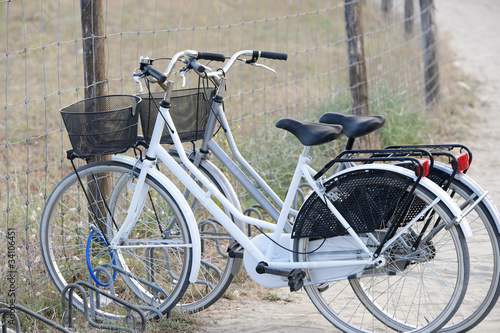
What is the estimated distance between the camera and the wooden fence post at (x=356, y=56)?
595 centimetres

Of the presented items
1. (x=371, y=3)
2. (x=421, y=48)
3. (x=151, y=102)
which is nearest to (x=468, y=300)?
(x=151, y=102)

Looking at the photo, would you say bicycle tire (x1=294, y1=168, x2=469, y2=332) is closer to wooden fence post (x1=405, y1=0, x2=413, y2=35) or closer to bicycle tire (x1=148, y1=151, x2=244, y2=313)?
bicycle tire (x1=148, y1=151, x2=244, y2=313)

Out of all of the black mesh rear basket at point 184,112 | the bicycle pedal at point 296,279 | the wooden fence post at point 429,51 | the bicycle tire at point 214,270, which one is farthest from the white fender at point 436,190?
the wooden fence post at point 429,51

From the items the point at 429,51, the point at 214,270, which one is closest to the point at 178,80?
the point at 429,51

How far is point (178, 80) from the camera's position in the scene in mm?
7738

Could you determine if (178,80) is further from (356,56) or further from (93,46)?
(93,46)

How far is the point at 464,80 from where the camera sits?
987 centimetres

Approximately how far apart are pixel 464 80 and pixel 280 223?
763cm

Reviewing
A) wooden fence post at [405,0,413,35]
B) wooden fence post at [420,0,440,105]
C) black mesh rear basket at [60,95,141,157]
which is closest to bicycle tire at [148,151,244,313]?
black mesh rear basket at [60,95,141,157]

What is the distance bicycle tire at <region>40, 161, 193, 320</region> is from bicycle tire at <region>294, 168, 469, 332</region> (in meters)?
0.73

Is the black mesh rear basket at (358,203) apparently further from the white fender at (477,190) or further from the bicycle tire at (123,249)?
the bicycle tire at (123,249)

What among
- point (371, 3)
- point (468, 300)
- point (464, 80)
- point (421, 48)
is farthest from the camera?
point (464, 80)

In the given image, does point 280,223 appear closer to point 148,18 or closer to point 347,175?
point 347,175

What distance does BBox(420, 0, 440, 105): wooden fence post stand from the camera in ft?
27.0
